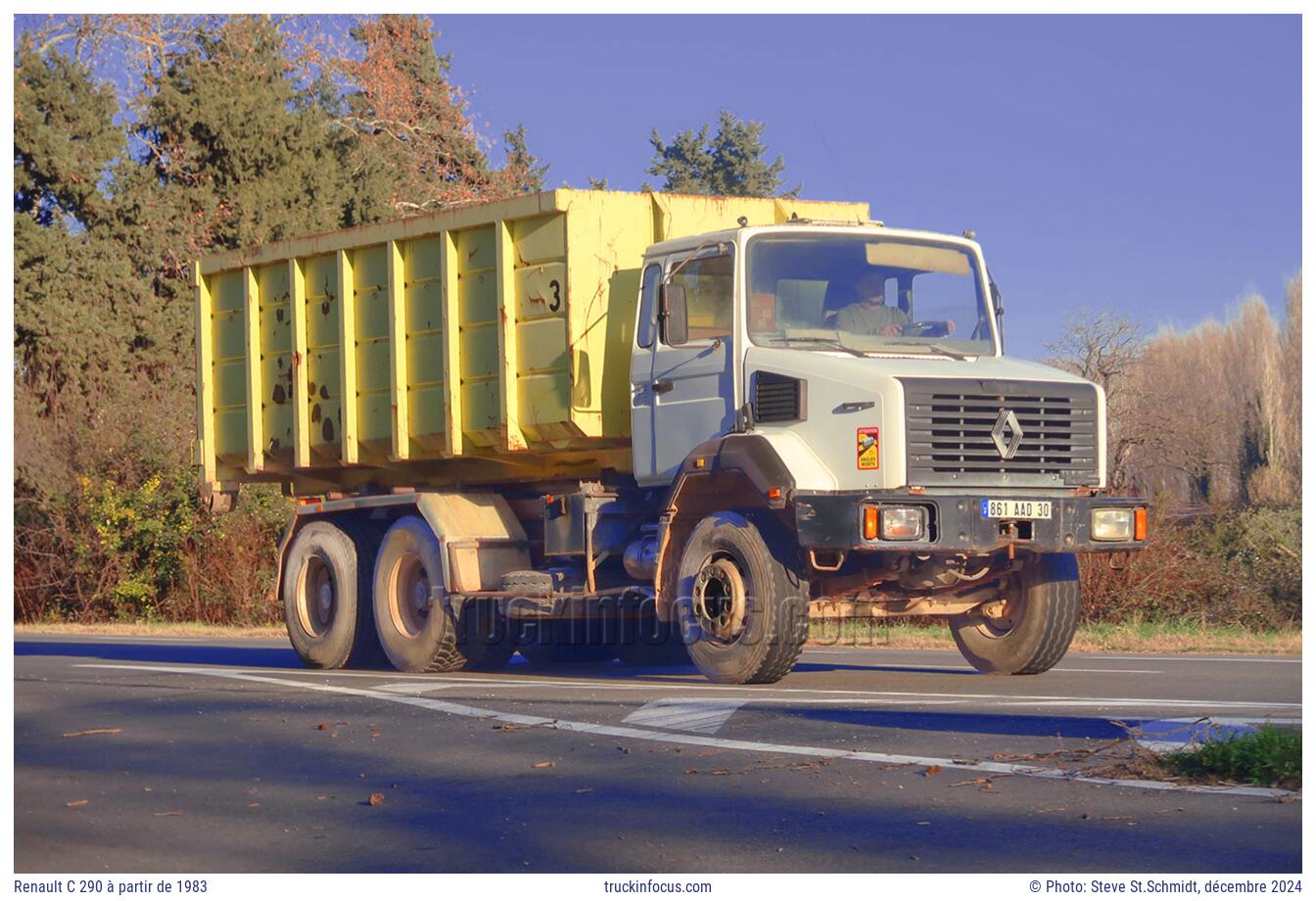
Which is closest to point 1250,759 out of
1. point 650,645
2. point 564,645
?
point 650,645

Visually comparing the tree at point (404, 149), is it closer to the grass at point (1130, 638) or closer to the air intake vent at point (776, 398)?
the grass at point (1130, 638)

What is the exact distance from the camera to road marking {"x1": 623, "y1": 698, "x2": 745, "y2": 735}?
10188mm

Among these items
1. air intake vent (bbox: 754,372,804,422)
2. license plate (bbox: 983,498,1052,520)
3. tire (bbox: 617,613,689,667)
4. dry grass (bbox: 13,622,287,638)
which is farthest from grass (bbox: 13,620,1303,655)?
dry grass (bbox: 13,622,287,638)

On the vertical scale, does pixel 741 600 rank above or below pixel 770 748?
above

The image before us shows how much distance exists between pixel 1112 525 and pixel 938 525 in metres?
1.38

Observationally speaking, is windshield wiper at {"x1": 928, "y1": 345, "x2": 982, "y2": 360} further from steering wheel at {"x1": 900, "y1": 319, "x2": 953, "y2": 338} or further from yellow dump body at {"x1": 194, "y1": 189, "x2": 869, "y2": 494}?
yellow dump body at {"x1": 194, "y1": 189, "x2": 869, "y2": 494}

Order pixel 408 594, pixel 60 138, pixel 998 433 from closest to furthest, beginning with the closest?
pixel 998 433 → pixel 408 594 → pixel 60 138

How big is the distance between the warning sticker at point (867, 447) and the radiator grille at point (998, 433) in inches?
8.5

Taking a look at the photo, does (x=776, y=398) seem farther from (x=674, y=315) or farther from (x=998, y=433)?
(x=998, y=433)

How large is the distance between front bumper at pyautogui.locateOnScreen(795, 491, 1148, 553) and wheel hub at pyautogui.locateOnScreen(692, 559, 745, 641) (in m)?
0.66

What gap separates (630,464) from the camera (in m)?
14.4

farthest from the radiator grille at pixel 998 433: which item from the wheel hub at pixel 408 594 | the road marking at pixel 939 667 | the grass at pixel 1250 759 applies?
the wheel hub at pixel 408 594

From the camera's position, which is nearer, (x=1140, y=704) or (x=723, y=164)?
(x=1140, y=704)

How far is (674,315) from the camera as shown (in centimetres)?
1341
